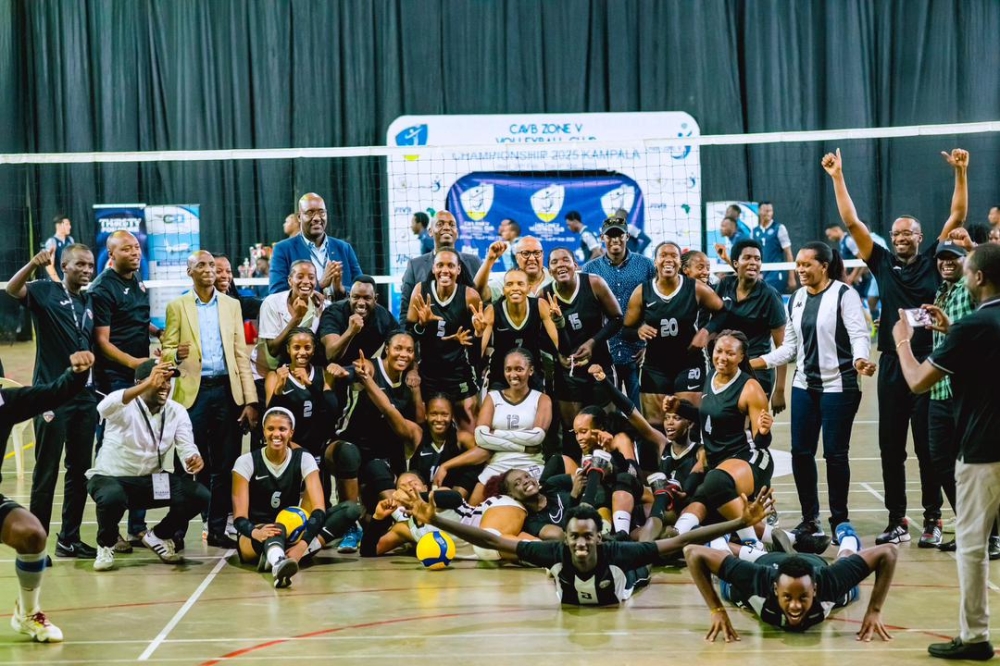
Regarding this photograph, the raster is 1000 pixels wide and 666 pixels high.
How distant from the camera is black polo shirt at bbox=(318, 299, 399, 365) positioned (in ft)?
27.5

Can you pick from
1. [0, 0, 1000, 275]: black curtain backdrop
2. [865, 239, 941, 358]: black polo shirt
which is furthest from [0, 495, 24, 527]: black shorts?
[0, 0, 1000, 275]: black curtain backdrop

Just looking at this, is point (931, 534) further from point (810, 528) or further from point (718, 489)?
point (718, 489)

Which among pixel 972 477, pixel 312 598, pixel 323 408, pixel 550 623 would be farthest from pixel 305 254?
pixel 972 477

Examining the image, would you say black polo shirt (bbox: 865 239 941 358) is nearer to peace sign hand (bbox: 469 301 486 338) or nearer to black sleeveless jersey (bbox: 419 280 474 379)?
peace sign hand (bbox: 469 301 486 338)

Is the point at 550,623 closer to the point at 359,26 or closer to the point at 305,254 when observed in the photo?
the point at 305,254

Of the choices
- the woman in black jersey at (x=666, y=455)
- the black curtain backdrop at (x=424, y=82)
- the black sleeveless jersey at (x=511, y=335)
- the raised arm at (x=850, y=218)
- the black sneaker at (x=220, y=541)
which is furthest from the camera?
the black curtain backdrop at (x=424, y=82)

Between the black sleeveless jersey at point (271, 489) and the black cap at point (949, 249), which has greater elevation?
the black cap at point (949, 249)

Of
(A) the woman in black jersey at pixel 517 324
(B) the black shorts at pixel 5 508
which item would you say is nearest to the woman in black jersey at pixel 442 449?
(A) the woman in black jersey at pixel 517 324

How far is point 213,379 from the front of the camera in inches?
320

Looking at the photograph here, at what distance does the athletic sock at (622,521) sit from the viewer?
7578mm

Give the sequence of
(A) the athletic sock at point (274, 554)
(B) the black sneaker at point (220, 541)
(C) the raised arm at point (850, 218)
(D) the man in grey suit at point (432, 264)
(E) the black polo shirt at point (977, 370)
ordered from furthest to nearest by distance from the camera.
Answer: (D) the man in grey suit at point (432, 264)
(B) the black sneaker at point (220, 541)
(C) the raised arm at point (850, 218)
(A) the athletic sock at point (274, 554)
(E) the black polo shirt at point (977, 370)

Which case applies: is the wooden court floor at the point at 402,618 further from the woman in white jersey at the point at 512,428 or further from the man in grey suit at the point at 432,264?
the man in grey suit at the point at 432,264

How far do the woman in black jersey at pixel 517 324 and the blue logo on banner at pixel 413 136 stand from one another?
474 inches

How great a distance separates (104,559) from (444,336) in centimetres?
272
